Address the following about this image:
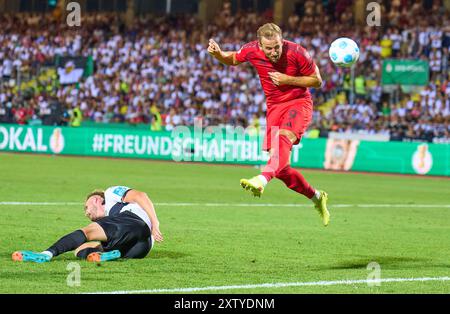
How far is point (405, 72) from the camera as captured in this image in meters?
35.6

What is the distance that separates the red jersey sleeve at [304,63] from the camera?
1151 centimetres

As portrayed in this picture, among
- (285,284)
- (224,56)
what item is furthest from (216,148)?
(285,284)

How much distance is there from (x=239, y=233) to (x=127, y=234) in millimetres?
3971

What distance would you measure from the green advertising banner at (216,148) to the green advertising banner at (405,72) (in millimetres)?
5516

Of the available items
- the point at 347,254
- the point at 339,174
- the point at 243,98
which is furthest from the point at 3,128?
the point at 347,254

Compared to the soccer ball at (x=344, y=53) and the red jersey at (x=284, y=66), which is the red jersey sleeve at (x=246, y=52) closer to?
the red jersey at (x=284, y=66)

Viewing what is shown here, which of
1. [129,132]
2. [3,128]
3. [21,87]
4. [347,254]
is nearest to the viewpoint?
[347,254]

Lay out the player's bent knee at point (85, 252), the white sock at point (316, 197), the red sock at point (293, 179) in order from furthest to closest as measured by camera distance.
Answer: the white sock at point (316, 197)
the red sock at point (293, 179)
the player's bent knee at point (85, 252)

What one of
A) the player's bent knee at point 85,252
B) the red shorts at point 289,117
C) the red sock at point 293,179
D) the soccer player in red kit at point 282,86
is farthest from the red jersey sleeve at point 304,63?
the player's bent knee at point 85,252

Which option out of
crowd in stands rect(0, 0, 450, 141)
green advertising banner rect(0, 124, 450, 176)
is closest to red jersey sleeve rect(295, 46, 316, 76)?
green advertising banner rect(0, 124, 450, 176)

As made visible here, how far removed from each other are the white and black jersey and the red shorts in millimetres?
1832

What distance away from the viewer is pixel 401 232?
1520 centimetres

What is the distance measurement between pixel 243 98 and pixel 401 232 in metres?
23.7
